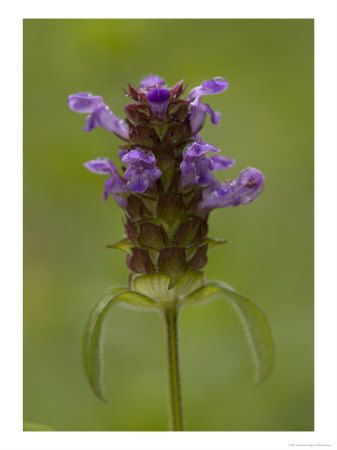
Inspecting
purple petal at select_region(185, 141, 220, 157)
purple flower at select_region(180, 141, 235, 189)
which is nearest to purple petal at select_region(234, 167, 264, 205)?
purple flower at select_region(180, 141, 235, 189)

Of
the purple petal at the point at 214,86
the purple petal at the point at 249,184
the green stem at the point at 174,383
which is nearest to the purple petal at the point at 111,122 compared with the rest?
the purple petal at the point at 214,86

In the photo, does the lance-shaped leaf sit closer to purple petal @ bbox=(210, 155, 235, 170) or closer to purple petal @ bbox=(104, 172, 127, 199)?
purple petal @ bbox=(104, 172, 127, 199)

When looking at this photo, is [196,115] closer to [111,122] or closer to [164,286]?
[111,122]

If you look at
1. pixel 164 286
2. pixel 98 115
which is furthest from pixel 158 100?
pixel 164 286

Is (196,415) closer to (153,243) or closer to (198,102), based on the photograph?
(153,243)

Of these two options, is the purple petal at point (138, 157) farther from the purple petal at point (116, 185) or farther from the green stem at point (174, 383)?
the green stem at point (174, 383)

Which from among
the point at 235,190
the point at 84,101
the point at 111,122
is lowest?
the point at 235,190
